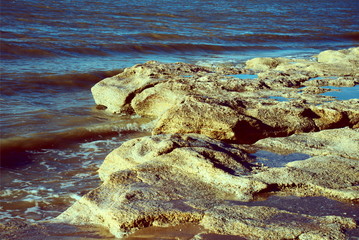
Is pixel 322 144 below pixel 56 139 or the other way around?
the other way around

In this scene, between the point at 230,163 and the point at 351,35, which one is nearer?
the point at 230,163

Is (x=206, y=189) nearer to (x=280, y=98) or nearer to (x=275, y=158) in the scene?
(x=275, y=158)

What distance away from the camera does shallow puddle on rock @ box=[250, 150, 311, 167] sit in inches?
147

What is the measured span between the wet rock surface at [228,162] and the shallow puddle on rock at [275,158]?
57mm

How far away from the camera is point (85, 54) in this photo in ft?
38.3

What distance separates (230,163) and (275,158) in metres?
0.51

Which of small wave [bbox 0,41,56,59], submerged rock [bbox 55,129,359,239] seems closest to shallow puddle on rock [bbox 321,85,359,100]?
submerged rock [bbox 55,129,359,239]

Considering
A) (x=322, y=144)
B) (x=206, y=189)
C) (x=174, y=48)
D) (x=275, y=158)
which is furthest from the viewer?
(x=174, y=48)

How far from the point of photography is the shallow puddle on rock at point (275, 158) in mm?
3746

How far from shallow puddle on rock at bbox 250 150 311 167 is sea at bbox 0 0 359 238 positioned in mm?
1611

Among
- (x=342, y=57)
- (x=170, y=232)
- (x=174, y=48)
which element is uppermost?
(x=170, y=232)

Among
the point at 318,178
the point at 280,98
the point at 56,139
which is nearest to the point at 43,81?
the point at 56,139

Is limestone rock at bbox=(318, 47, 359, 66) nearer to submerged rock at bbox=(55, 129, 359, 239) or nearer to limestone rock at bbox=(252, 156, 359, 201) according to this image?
submerged rock at bbox=(55, 129, 359, 239)

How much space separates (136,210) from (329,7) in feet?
97.4
